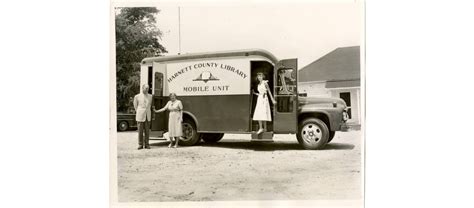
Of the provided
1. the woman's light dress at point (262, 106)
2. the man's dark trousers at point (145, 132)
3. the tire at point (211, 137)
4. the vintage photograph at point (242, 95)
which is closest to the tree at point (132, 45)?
the vintage photograph at point (242, 95)

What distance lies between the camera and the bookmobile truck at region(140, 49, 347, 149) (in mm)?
2355

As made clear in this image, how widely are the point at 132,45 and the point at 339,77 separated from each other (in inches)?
40.0

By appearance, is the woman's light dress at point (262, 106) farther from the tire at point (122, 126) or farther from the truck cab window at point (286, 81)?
the tire at point (122, 126)

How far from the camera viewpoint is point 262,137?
2.39 metres

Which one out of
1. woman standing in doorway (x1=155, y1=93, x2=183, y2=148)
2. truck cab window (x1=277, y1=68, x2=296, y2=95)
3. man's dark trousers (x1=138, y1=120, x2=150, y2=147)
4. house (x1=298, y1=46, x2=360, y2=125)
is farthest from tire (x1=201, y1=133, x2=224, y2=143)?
house (x1=298, y1=46, x2=360, y2=125)

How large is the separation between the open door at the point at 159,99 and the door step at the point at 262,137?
0.44 m

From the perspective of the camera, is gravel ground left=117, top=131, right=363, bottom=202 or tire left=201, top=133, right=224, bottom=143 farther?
tire left=201, top=133, right=224, bottom=143

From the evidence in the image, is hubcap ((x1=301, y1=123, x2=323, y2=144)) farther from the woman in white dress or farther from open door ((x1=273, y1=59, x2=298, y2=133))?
the woman in white dress

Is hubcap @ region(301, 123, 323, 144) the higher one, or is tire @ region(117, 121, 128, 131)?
tire @ region(117, 121, 128, 131)
